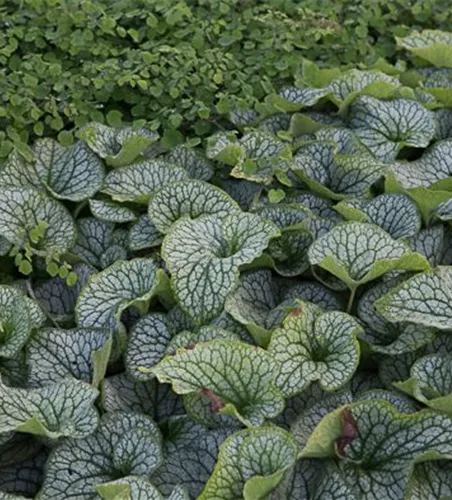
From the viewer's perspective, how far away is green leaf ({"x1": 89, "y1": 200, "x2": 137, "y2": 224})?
7.16 feet

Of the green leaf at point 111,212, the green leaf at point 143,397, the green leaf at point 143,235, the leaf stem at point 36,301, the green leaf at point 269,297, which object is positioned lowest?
the green leaf at point 143,397

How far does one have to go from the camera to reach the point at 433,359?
1.82 m

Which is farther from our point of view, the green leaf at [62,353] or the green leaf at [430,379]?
the green leaf at [62,353]

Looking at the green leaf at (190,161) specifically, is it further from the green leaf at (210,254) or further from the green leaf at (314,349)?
the green leaf at (314,349)

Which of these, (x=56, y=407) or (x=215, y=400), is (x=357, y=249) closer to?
(x=215, y=400)

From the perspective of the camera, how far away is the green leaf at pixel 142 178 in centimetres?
223

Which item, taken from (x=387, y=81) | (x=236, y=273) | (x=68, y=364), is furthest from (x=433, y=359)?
(x=387, y=81)

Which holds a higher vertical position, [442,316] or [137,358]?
[442,316]

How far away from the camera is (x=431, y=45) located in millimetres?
2740

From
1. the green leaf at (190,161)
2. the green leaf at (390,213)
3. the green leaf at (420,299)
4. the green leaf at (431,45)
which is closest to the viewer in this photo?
the green leaf at (420,299)

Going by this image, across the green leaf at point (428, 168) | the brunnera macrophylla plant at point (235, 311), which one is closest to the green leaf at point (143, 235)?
the brunnera macrophylla plant at point (235, 311)

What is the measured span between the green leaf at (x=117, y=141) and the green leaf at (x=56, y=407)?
69cm

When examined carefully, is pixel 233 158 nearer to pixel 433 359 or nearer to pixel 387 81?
pixel 387 81

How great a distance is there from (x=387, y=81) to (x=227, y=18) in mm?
497
